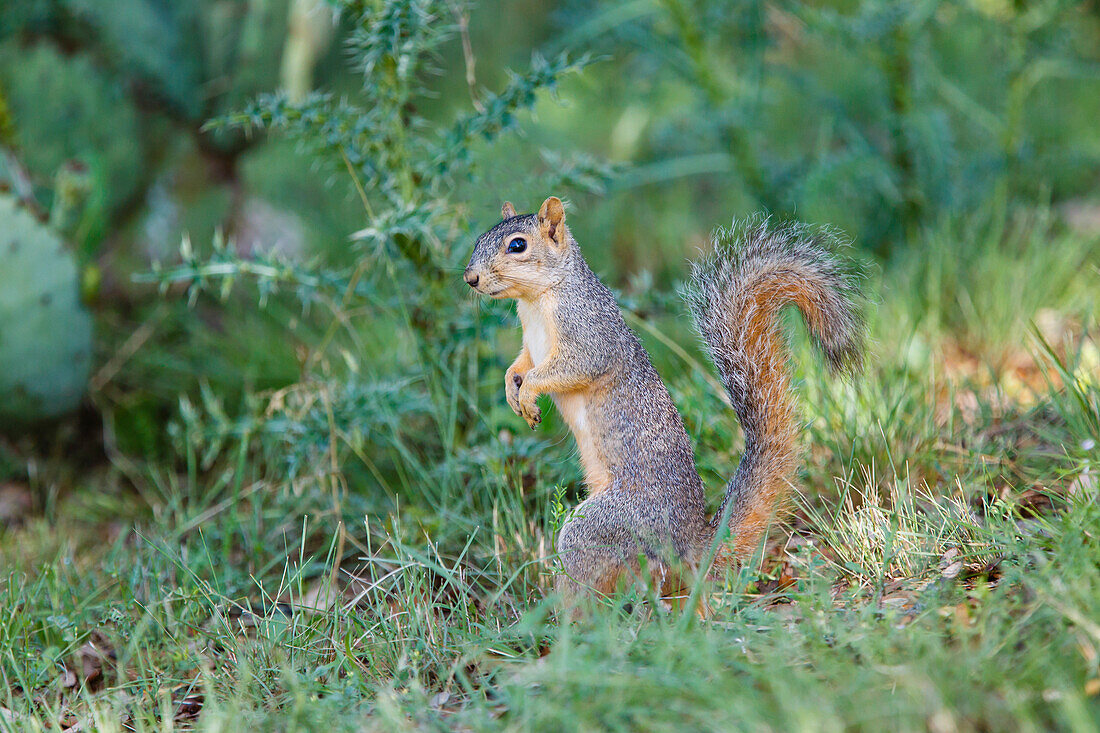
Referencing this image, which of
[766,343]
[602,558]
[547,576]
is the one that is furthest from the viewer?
[547,576]

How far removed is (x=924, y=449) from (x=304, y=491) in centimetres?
228

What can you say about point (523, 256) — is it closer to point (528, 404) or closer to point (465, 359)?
point (528, 404)

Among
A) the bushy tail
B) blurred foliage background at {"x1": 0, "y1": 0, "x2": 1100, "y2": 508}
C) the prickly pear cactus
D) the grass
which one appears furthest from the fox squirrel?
the prickly pear cactus

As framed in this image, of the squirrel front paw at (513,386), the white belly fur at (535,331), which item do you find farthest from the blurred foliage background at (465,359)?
the white belly fur at (535,331)

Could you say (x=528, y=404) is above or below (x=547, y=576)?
above

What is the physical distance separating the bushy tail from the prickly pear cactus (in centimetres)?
304

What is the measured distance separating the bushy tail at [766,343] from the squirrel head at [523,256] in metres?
0.51

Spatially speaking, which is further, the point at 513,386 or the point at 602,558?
the point at 513,386

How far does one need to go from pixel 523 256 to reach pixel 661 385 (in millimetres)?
579

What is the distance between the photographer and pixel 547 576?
2.82 meters

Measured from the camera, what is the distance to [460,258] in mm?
3459

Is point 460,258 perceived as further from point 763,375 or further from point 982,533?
point 982,533

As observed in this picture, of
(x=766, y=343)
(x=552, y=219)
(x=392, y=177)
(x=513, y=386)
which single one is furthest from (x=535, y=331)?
(x=392, y=177)

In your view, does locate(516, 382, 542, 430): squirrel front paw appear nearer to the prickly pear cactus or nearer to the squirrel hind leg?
the squirrel hind leg
